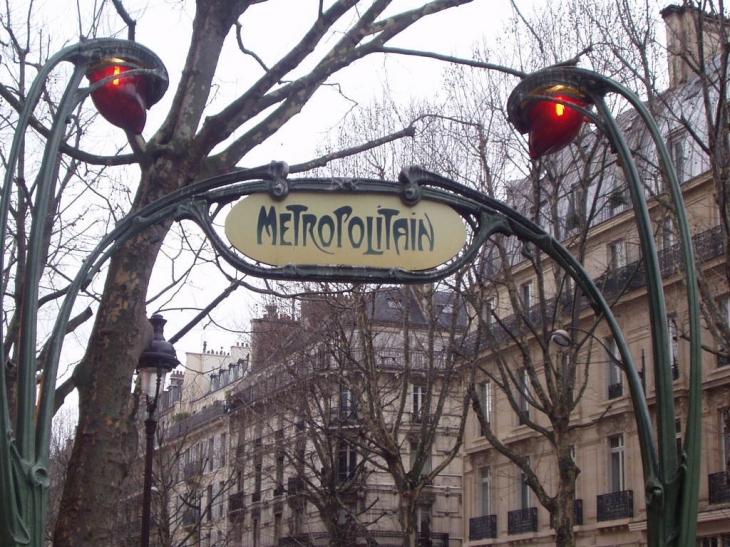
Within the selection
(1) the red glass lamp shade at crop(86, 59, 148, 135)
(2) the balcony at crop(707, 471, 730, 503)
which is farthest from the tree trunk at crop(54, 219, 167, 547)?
(2) the balcony at crop(707, 471, 730, 503)

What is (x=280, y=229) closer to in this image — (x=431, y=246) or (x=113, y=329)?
(x=431, y=246)

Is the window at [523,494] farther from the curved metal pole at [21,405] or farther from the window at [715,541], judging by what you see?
the curved metal pole at [21,405]

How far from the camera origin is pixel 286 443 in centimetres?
3125

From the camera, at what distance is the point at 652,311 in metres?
4.88

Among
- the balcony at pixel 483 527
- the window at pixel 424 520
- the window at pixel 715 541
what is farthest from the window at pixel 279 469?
the window at pixel 715 541

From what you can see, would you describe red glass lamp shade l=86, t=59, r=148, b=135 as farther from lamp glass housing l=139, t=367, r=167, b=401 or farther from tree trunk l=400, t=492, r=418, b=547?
tree trunk l=400, t=492, r=418, b=547

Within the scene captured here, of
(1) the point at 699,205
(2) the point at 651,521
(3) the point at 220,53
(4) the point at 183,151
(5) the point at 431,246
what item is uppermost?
(1) the point at 699,205

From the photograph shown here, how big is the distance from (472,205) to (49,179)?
1889 millimetres

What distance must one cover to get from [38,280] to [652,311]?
2690mm

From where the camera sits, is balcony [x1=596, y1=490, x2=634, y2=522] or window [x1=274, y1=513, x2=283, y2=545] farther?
window [x1=274, y1=513, x2=283, y2=545]

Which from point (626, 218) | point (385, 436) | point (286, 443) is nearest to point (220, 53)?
point (385, 436)

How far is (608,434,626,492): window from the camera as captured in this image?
28.4m

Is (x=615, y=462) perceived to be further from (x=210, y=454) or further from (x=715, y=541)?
(x=210, y=454)

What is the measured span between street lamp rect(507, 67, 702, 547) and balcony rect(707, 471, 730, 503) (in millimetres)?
20485
